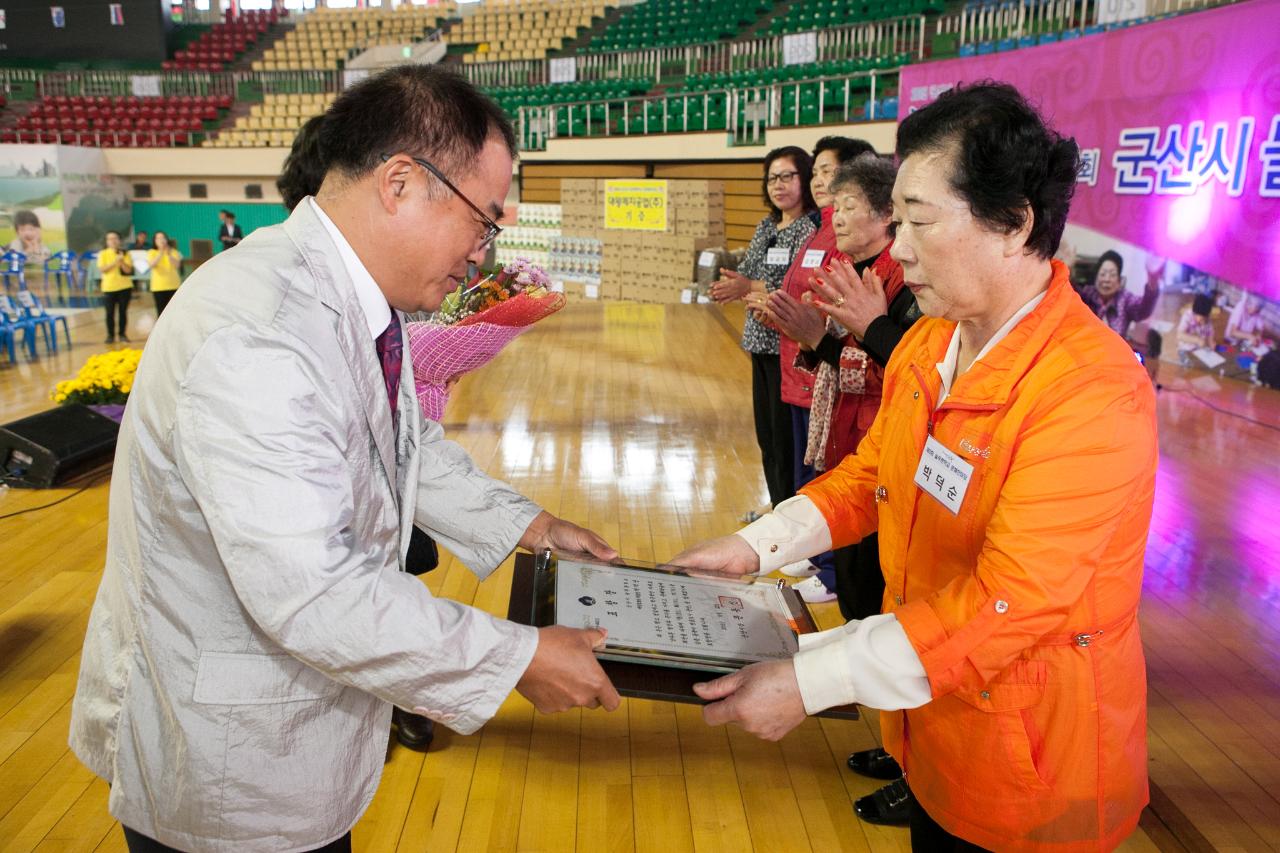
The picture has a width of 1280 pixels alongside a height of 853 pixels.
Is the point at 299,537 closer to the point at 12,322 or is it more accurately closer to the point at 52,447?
the point at 52,447

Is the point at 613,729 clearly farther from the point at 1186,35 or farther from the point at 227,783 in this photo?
the point at 1186,35

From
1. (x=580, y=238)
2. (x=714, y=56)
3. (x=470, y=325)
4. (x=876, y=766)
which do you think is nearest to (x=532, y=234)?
(x=580, y=238)

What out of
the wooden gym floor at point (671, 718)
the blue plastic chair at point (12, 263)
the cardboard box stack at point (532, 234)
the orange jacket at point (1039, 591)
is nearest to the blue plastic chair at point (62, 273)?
the blue plastic chair at point (12, 263)

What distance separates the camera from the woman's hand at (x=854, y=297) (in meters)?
2.23

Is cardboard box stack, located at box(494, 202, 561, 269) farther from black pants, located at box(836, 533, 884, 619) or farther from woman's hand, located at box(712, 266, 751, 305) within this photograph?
black pants, located at box(836, 533, 884, 619)

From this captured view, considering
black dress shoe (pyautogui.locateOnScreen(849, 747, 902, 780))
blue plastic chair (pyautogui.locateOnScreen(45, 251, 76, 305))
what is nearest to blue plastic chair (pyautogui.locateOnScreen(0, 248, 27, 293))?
blue plastic chair (pyautogui.locateOnScreen(45, 251, 76, 305))

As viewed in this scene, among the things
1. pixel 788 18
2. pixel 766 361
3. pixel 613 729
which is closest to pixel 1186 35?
pixel 766 361

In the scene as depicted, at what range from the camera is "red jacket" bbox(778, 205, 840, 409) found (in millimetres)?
3117

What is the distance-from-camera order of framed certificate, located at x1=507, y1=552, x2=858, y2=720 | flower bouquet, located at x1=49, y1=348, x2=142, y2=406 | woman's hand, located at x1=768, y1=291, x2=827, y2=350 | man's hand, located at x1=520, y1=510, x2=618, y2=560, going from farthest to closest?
flower bouquet, located at x1=49, y1=348, x2=142, y2=406 → woman's hand, located at x1=768, y1=291, x2=827, y2=350 → man's hand, located at x1=520, y1=510, x2=618, y2=560 → framed certificate, located at x1=507, y1=552, x2=858, y2=720

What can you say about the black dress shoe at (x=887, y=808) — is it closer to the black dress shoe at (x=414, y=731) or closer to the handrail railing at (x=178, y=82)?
the black dress shoe at (x=414, y=731)

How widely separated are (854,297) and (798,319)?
25 cm

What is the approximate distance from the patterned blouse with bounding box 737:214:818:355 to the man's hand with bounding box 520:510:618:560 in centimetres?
231

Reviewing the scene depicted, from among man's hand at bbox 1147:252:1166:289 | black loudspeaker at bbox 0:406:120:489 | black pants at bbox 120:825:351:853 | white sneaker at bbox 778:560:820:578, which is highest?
man's hand at bbox 1147:252:1166:289

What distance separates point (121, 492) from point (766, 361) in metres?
2.93
